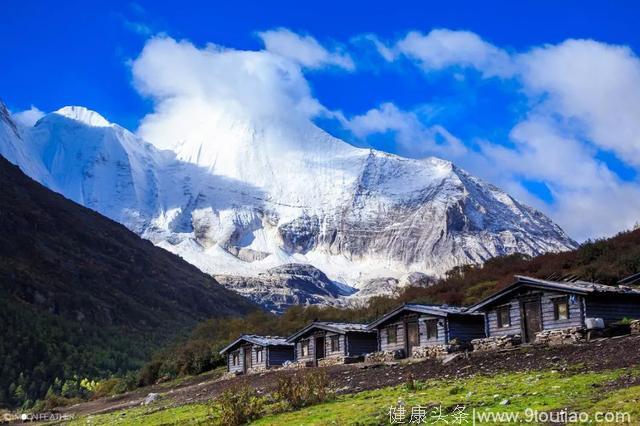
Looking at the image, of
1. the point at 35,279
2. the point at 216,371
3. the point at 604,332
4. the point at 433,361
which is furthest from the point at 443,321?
the point at 35,279

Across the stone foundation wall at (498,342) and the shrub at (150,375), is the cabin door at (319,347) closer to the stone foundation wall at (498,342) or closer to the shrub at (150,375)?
the stone foundation wall at (498,342)

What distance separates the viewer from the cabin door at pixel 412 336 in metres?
44.5

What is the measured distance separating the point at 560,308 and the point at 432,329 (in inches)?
351

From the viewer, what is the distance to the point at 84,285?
12200 centimetres

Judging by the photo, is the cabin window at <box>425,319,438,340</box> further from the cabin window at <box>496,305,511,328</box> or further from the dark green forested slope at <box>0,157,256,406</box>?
the dark green forested slope at <box>0,157,256,406</box>

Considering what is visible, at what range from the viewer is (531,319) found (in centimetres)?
3766

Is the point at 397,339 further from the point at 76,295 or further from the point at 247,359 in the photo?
the point at 76,295

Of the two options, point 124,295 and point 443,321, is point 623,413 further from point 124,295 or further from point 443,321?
point 124,295

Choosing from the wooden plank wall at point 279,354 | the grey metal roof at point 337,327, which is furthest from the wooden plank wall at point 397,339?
the wooden plank wall at point 279,354

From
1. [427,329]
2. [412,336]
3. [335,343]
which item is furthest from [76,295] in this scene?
[427,329]

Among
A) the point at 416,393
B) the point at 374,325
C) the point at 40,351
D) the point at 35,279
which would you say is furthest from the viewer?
the point at 35,279

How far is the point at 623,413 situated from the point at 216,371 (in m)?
48.7

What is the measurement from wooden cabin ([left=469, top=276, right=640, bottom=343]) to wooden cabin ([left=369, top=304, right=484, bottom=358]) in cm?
264

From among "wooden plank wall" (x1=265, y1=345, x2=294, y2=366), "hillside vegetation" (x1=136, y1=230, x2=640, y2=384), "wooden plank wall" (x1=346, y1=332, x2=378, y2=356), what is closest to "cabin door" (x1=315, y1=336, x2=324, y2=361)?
"wooden plank wall" (x1=346, y1=332, x2=378, y2=356)
